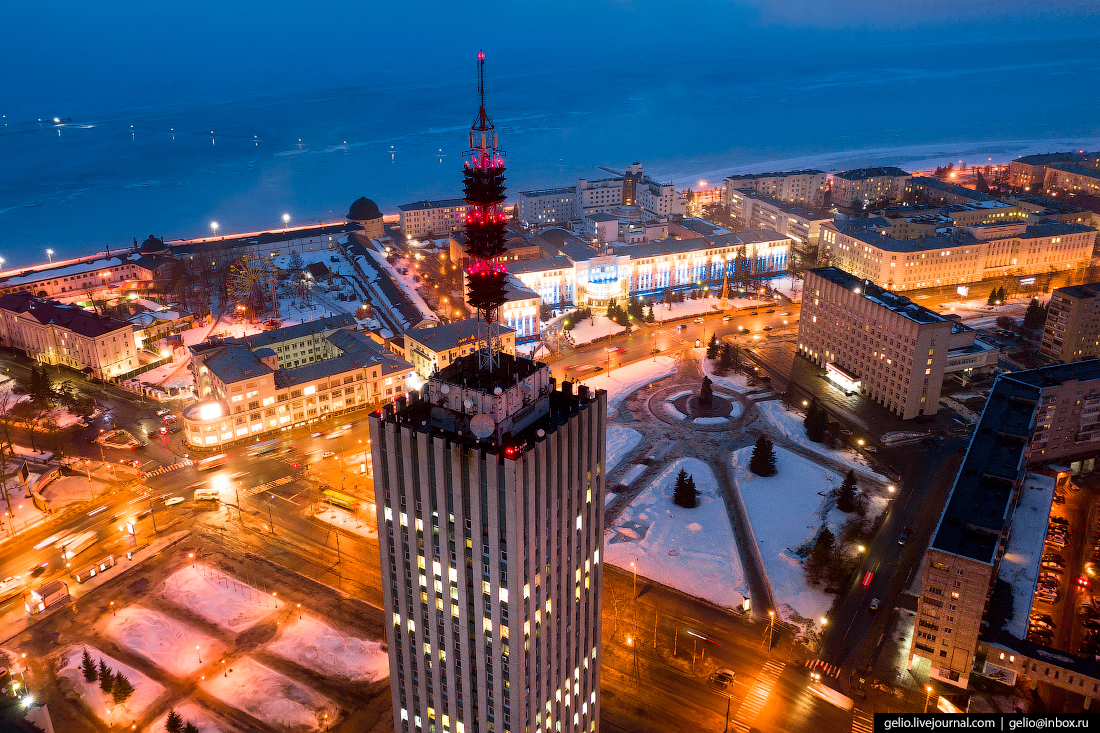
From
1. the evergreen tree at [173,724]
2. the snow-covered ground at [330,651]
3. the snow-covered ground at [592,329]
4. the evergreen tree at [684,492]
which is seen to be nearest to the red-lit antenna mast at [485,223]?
the snow-covered ground at [330,651]

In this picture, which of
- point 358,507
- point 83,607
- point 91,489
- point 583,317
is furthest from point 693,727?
point 583,317

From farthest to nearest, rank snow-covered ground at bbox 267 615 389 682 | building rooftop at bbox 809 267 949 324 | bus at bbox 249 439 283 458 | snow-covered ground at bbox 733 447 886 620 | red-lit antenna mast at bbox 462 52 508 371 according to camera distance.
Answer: building rooftop at bbox 809 267 949 324 → bus at bbox 249 439 283 458 → snow-covered ground at bbox 733 447 886 620 → snow-covered ground at bbox 267 615 389 682 → red-lit antenna mast at bbox 462 52 508 371

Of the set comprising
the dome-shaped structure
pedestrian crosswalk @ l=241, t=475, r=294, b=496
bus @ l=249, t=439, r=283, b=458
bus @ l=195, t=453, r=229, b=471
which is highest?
the dome-shaped structure

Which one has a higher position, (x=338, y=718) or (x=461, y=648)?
(x=461, y=648)

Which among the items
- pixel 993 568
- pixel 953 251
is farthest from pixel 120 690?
pixel 953 251

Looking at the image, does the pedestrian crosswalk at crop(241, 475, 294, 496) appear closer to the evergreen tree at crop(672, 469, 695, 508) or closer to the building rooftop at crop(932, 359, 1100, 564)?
the evergreen tree at crop(672, 469, 695, 508)

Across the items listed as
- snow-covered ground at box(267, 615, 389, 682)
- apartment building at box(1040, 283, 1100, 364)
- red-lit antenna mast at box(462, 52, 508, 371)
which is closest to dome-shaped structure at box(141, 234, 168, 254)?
snow-covered ground at box(267, 615, 389, 682)

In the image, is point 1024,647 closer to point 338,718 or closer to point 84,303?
point 338,718
